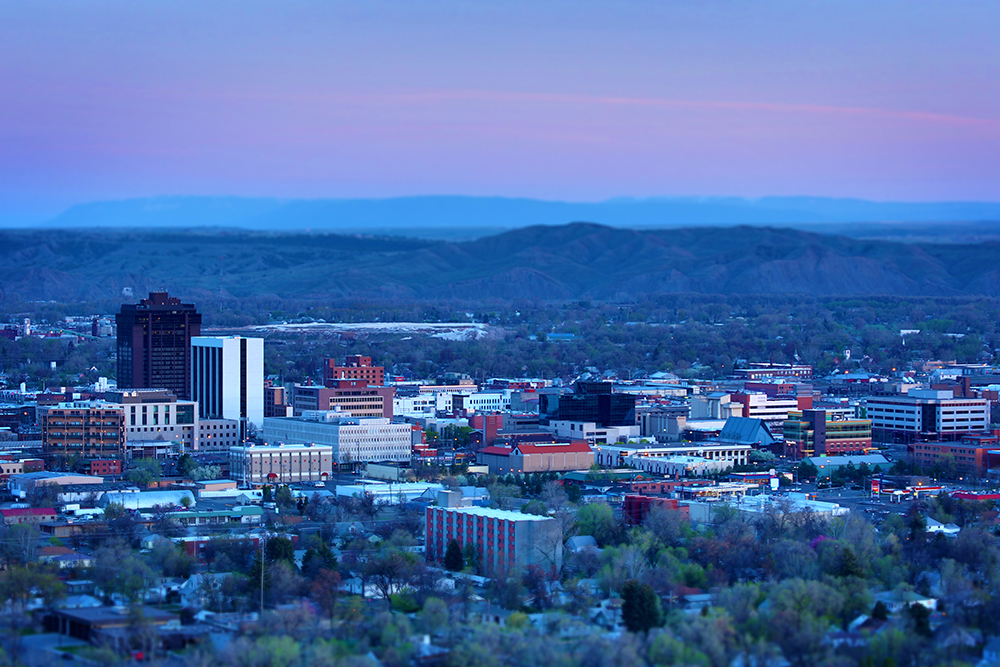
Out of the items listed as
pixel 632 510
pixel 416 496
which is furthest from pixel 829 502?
pixel 416 496

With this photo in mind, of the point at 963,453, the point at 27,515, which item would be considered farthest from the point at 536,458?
the point at 27,515

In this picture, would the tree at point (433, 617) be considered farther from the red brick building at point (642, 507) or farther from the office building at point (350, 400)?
the office building at point (350, 400)

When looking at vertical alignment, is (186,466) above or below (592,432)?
below

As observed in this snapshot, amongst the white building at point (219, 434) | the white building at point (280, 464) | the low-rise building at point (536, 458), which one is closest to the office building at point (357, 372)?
the white building at point (219, 434)

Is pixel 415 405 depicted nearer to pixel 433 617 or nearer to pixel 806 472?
pixel 806 472

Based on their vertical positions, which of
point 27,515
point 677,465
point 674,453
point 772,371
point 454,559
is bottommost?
point 454,559

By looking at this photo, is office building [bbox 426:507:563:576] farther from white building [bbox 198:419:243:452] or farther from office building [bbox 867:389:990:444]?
office building [bbox 867:389:990:444]

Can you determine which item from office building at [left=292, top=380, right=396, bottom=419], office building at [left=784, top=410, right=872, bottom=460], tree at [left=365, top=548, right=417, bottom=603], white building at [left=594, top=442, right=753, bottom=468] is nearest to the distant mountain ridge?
office building at [left=292, top=380, right=396, bottom=419]
